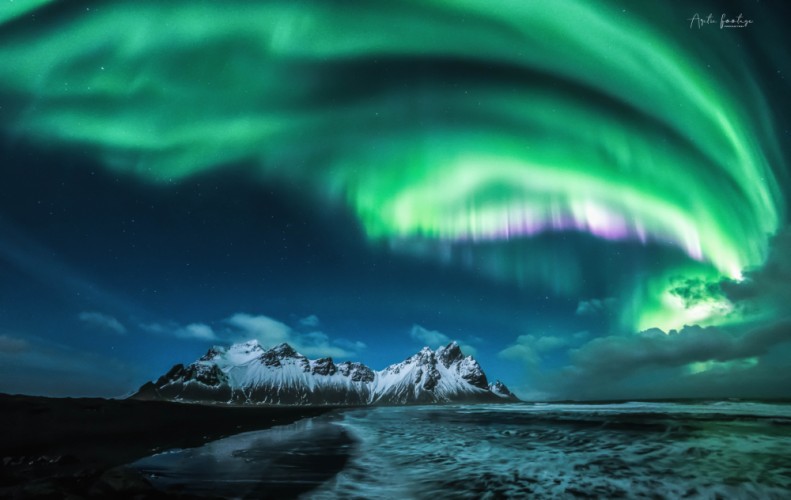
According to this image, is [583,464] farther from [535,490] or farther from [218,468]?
[218,468]

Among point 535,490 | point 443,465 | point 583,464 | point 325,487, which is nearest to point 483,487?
point 535,490

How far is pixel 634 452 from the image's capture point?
648 inches

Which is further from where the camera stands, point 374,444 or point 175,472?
point 374,444

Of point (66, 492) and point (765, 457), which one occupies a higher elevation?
point (66, 492)

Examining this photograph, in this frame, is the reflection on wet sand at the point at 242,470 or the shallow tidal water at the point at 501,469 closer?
the reflection on wet sand at the point at 242,470

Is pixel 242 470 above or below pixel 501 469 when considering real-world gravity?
above

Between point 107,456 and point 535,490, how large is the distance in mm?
18813

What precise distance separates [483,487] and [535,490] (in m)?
1.59

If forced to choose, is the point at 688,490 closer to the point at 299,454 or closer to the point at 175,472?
the point at 299,454

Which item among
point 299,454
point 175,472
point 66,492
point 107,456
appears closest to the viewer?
point 66,492

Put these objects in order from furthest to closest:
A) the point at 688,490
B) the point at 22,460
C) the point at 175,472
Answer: the point at 22,460
the point at 175,472
the point at 688,490

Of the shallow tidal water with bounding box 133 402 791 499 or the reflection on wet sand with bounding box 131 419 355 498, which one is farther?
the shallow tidal water with bounding box 133 402 791 499

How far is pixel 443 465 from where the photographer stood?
14.9m

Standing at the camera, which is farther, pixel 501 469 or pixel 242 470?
pixel 501 469
